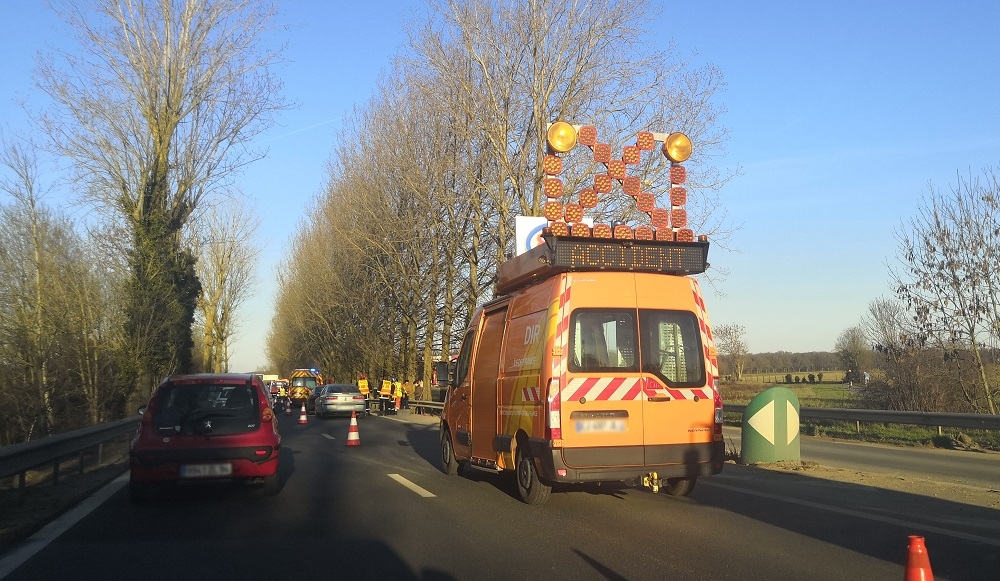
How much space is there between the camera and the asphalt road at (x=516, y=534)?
6051 millimetres

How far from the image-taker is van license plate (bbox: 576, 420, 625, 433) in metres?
8.19

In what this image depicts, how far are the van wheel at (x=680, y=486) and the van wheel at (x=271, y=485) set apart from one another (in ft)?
15.5

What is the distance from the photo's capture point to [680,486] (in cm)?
937

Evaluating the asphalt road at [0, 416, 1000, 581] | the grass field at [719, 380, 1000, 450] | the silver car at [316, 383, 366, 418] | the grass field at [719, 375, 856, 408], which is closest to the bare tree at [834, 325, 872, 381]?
the grass field at [719, 375, 856, 408]

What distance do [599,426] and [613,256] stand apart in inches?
70.7

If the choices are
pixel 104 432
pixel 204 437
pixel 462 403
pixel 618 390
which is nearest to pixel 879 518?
pixel 618 390

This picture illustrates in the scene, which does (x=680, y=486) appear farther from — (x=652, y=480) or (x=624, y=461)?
(x=624, y=461)

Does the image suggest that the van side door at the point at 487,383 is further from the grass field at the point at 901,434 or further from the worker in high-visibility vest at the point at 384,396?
the worker in high-visibility vest at the point at 384,396

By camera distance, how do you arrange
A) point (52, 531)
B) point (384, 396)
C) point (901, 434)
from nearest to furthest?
1. point (52, 531)
2. point (901, 434)
3. point (384, 396)

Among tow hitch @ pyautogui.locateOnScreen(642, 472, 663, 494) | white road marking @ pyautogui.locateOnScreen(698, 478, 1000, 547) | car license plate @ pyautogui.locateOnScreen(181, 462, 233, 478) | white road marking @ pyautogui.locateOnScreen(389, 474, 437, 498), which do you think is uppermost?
car license plate @ pyautogui.locateOnScreen(181, 462, 233, 478)

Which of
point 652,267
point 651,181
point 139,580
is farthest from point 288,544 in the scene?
point 651,181

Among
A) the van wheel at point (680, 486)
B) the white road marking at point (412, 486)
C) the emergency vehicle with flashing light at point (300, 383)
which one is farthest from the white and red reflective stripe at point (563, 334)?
the emergency vehicle with flashing light at point (300, 383)

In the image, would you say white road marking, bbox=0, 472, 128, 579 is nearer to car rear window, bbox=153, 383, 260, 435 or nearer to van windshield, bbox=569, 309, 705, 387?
car rear window, bbox=153, 383, 260, 435

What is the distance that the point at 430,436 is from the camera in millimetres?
21203
